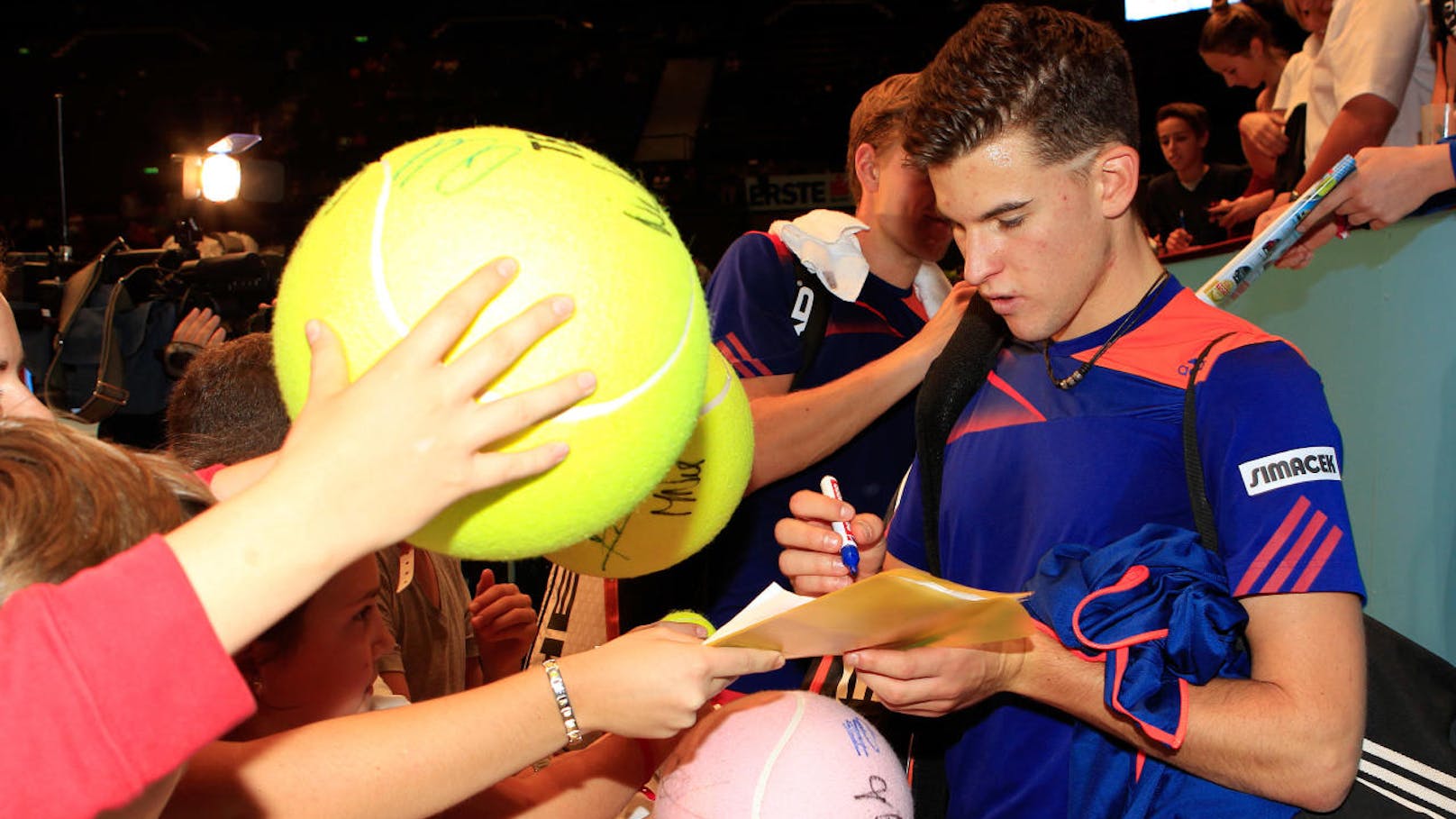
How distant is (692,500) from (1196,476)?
2.27 feet

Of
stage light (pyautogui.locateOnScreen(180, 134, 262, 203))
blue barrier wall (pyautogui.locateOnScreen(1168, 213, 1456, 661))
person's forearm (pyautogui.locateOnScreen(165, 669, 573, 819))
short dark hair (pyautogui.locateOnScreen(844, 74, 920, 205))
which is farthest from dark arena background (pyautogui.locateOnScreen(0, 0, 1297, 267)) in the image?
person's forearm (pyautogui.locateOnScreen(165, 669, 573, 819))

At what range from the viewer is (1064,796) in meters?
1.59

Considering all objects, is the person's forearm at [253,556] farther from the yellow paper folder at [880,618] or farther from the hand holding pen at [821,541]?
the hand holding pen at [821,541]

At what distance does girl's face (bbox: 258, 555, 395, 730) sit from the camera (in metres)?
1.63

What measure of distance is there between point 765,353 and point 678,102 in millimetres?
19911

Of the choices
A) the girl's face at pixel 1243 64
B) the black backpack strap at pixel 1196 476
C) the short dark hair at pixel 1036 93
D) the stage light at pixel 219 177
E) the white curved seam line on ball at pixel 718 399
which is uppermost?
the girl's face at pixel 1243 64

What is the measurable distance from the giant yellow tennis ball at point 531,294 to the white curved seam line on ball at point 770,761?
51 centimetres

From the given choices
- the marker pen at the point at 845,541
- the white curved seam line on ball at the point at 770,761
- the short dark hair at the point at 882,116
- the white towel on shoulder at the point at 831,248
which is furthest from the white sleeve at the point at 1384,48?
the white curved seam line on ball at the point at 770,761

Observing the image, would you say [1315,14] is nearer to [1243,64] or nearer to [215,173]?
[1243,64]

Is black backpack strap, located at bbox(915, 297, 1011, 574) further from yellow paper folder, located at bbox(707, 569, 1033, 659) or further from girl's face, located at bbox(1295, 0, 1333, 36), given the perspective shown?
girl's face, located at bbox(1295, 0, 1333, 36)

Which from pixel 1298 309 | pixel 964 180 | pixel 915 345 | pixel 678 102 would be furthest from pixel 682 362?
pixel 678 102

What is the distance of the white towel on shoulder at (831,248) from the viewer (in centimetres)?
239

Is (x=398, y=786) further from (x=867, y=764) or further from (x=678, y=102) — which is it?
(x=678, y=102)

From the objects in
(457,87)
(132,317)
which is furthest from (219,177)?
(457,87)
